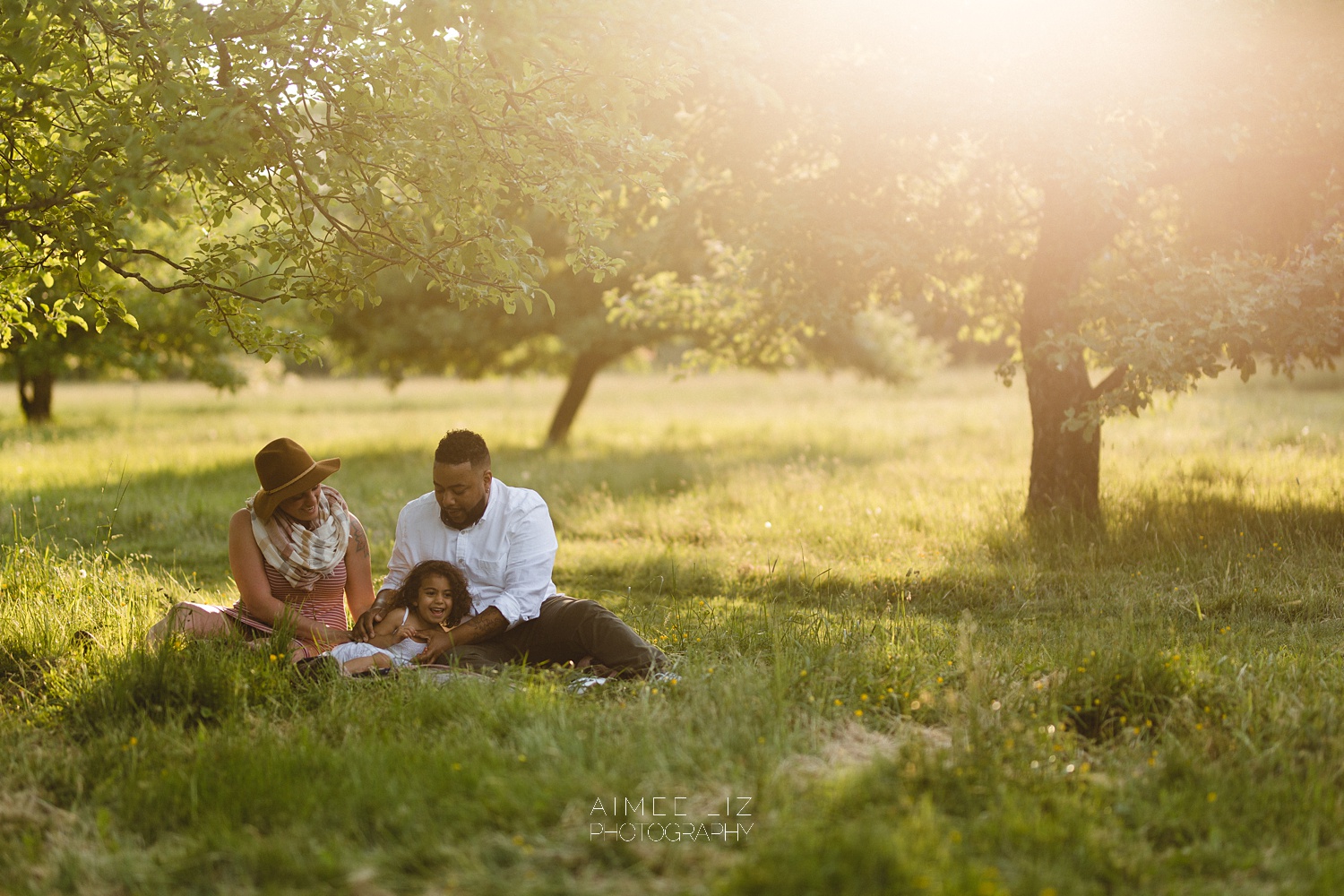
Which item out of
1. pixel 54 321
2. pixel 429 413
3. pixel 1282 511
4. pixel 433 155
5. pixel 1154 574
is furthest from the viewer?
pixel 429 413

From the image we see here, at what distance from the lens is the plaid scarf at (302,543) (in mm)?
5441

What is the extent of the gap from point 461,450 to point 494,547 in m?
0.57

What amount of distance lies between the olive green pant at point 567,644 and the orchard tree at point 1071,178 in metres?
4.22

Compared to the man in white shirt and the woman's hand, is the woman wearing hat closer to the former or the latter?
the woman's hand

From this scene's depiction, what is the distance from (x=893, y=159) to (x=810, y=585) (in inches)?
153

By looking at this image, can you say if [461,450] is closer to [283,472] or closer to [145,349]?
[283,472]

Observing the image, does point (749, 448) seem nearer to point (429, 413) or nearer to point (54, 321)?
point (54, 321)

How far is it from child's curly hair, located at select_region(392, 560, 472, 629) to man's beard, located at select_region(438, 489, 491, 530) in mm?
201

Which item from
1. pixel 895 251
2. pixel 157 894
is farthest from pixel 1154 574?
pixel 157 894

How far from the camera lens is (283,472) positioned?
527cm

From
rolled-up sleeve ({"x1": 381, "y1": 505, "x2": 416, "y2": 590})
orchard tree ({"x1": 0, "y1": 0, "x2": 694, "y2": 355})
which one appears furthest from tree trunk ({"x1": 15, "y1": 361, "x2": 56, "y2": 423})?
rolled-up sleeve ({"x1": 381, "y1": 505, "x2": 416, "y2": 590})

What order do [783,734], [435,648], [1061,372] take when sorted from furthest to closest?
1. [1061,372]
2. [435,648]
3. [783,734]

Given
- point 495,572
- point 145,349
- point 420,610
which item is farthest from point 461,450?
point 145,349

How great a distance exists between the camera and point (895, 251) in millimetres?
8547
